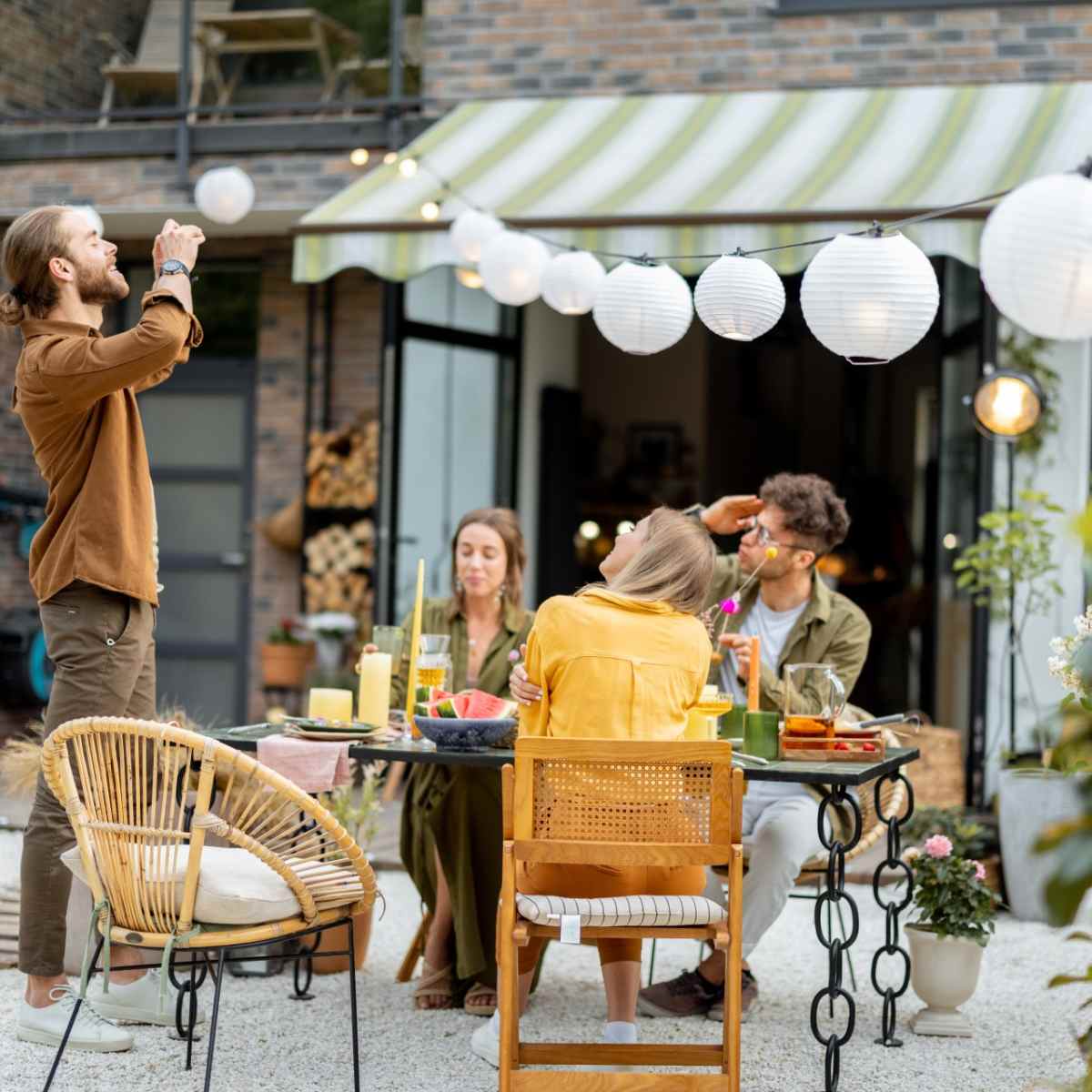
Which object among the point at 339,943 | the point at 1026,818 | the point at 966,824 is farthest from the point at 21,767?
the point at 1026,818

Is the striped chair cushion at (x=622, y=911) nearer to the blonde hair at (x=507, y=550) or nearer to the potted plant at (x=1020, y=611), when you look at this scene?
the blonde hair at (x=507, y=550)

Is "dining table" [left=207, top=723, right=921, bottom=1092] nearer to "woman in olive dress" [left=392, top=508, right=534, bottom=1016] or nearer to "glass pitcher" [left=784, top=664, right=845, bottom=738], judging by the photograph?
"glass pitcher" [left=784, top=664, right=845, bottom=738]

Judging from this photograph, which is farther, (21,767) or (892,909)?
(21,767)

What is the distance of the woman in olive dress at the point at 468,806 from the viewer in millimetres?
4227

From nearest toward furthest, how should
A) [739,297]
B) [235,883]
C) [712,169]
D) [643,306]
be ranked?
[235,883]
[739,297]
[643,306]
[712,169]

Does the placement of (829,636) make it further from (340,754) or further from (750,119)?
(750,119)

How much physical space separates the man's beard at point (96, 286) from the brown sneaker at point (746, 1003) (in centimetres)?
230

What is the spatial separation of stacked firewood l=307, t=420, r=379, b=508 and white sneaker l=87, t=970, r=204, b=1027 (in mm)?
4575

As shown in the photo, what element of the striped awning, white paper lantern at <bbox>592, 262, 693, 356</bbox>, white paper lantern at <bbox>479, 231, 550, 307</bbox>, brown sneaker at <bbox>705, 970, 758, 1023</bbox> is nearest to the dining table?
brown sneaker at <bbox>705, 970, 758, 1023</bbox>

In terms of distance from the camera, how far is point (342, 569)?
8.36 metres

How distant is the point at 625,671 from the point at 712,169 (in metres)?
3.83

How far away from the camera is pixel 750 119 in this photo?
717cm

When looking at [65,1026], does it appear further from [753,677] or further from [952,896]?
[952,896]

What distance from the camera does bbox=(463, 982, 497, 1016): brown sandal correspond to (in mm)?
4156
